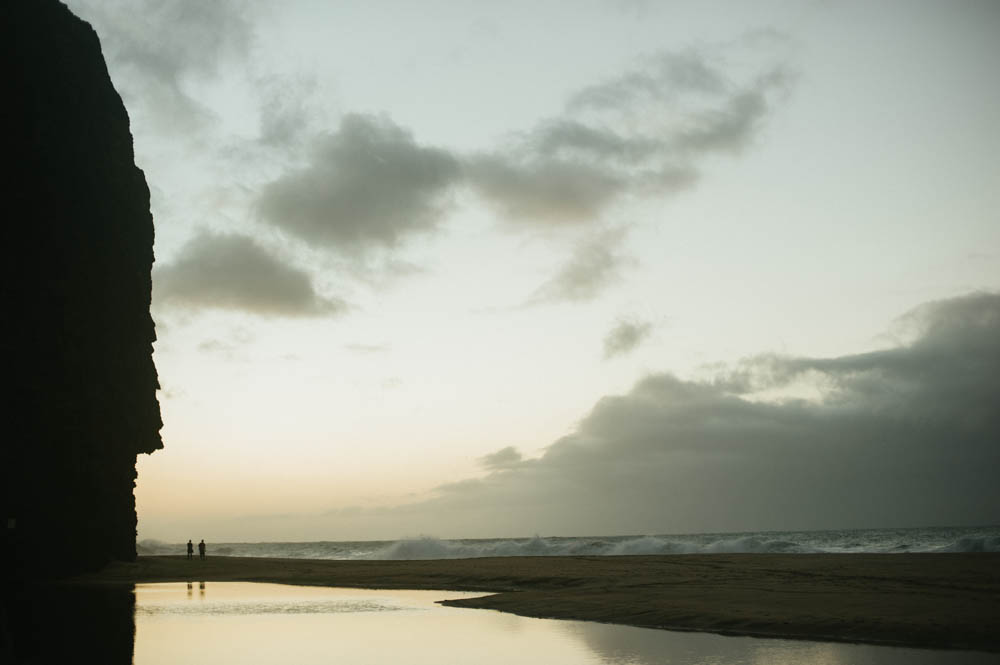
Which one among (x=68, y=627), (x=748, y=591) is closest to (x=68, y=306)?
(x=68, y=627)

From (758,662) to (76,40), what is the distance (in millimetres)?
50815

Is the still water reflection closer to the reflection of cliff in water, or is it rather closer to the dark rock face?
the reflection of cliff in water

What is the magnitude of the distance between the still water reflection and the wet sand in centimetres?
131

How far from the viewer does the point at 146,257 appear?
5438 cm

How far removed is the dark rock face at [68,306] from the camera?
3903cm

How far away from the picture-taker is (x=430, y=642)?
16484 millimetres

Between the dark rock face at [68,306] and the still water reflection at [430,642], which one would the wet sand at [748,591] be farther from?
the dark rock face at [68,306]

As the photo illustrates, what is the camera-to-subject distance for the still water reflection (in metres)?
14.0

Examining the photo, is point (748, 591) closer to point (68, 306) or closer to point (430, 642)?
point (430, 642)

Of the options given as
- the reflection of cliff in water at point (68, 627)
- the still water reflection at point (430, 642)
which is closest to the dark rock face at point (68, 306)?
the reflection of cliff in water at point (68, 627)

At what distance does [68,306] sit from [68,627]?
29104 mm

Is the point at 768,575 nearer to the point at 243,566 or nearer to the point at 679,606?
the point at 679,606

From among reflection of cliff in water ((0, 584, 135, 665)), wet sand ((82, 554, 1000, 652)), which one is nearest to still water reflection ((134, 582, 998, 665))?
reflection of cliff in water ((0, 584, 135, 665))

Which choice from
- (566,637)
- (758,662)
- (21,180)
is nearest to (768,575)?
(566,637)
